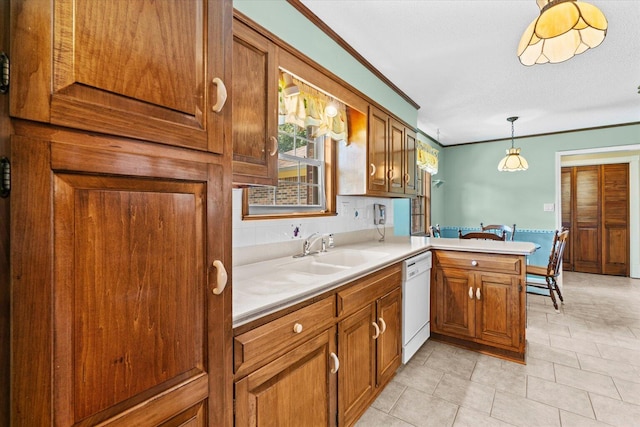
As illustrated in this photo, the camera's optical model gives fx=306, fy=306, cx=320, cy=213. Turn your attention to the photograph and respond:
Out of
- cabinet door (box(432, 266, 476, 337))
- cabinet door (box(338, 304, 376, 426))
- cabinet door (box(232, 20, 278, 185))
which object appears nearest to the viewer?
cabinet door (box(232, 20, 278, 185))

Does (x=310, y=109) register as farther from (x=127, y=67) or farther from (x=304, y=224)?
(x=127, y=67)

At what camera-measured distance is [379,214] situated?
312 cm

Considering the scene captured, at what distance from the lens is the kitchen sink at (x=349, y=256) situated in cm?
220

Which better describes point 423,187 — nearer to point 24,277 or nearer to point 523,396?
point 523,396

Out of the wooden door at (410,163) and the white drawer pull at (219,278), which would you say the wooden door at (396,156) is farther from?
the white drawer pull at (219,278)

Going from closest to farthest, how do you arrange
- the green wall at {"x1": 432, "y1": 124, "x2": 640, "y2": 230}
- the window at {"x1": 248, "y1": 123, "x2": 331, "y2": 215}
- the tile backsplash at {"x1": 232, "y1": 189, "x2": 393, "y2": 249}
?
the tile backsplash at {"x1": 232, "y1": 189, "x2": 393, "y2": 249}
the window at {"x1": 248, "y1": 123, "x2": 331, "y2": 215}
the green wall at {"x1": 432, "y1": 124, "x2": 640, "y2": 230}

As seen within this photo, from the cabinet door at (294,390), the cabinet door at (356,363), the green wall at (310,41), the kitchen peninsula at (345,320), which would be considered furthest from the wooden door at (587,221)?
the cabinet door at (294,390)

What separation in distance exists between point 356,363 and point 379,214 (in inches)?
68.8

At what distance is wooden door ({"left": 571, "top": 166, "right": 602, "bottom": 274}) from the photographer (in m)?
5.35

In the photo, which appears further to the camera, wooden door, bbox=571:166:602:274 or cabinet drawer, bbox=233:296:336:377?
wooden door, bbox=571:166:602:274

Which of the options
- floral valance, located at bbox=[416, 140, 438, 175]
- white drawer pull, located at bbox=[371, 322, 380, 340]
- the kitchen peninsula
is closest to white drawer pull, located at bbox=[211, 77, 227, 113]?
the kitchen peninsula

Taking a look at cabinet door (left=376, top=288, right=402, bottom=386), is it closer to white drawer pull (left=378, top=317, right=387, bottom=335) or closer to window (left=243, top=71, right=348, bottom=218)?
white drawer pull (left=378, top=317, right=387, bottom=335)

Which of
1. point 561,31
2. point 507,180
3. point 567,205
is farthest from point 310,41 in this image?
point 567,205

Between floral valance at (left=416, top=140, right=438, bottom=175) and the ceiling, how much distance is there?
0.40 meters
